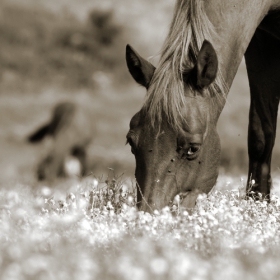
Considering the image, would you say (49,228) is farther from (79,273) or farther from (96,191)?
(96,191)

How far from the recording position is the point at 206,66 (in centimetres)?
422

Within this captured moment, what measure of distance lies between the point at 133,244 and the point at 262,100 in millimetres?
3269

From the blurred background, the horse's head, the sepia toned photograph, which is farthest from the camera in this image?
the blurred background

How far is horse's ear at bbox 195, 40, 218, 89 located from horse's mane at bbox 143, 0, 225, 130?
0.33 ft

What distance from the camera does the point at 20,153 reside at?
18938 millimetres

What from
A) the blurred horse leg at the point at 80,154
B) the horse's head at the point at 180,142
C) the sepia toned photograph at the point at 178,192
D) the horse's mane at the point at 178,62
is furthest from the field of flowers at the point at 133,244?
the blurred horse leg at the point at 80,154

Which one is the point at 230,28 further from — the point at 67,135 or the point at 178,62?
the point at 67,135

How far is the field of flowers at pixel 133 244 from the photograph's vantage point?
243 centimetres

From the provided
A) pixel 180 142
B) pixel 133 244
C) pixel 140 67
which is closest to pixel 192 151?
pixel 180 142

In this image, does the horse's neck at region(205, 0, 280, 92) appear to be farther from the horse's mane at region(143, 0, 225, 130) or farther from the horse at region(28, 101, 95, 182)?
the horse at region(28, 101, 95, 182)

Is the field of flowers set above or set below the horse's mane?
below

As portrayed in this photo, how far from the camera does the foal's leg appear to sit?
582 cm

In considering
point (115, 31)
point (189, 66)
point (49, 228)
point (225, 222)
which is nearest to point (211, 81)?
point (189, 66)

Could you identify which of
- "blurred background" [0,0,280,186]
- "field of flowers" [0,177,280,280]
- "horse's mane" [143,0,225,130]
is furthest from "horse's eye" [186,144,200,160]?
"blurred background" [0,0,280,186]
